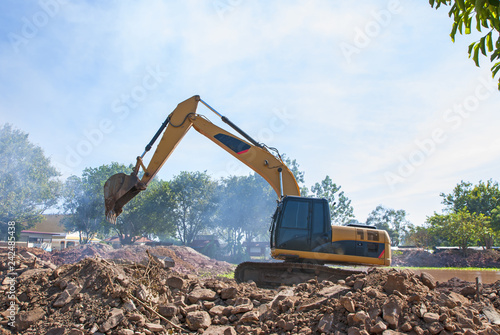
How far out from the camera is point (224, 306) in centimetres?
602

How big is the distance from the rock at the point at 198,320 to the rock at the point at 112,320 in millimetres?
975

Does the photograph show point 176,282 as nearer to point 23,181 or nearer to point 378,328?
point 378,328

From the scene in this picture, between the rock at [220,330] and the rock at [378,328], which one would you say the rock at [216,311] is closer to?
the rock at [220,330]

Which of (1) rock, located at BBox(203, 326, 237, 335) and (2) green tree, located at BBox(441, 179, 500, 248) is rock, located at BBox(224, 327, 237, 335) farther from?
(2) green tree, located at BBox(441, 179, 500, 248)

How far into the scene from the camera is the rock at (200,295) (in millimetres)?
6027

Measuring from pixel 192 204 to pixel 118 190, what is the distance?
37121 millimetres

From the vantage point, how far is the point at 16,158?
34.0 meters

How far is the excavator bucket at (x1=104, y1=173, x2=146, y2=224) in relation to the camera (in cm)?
847

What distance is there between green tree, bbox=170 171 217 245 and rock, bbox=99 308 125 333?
39.0m

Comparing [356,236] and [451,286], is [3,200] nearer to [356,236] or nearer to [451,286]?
[356,236]

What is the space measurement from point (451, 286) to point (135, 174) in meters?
7.60

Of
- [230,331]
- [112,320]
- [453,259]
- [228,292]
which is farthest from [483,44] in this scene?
[453,259]

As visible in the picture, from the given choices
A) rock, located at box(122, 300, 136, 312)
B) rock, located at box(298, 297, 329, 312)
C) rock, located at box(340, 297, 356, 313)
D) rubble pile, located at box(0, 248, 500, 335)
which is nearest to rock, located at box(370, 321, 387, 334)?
rubble pile, located at box(0, 248, 500, 335)

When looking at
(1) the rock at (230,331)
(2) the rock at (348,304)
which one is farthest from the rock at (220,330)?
(2) the rock at (348,304)
